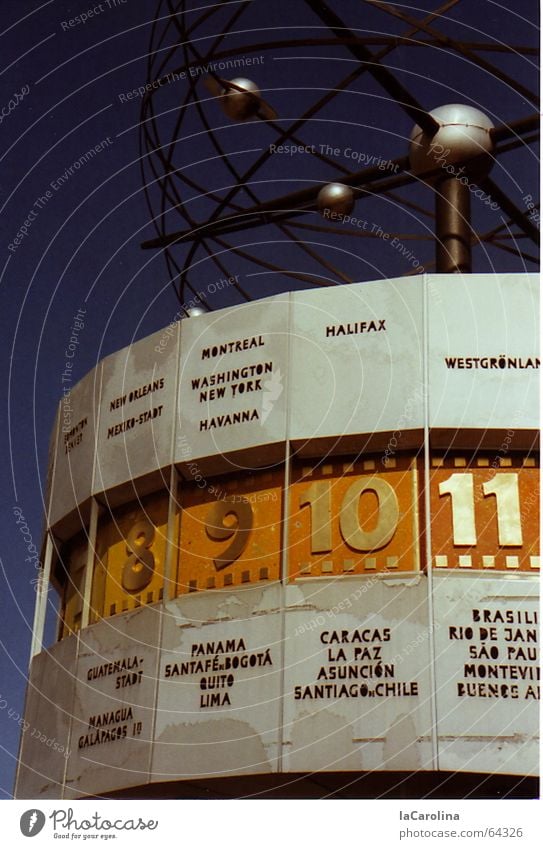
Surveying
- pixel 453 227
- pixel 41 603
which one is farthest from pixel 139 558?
pixel 453 227

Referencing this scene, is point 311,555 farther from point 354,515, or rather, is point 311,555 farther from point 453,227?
point 453,227

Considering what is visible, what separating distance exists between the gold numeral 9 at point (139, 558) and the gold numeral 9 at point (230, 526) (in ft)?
2.88

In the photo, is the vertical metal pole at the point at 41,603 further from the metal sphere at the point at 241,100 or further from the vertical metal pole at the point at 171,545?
the metal sphere at the point at 241,100

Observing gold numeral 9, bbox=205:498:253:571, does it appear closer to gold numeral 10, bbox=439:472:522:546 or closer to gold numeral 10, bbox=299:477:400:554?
gold numeral 10, bbox=299:477:400:554

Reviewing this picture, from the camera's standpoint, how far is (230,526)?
17.6 metres

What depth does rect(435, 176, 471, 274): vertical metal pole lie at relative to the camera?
66.3 feet

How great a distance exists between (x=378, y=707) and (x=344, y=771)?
77 centimetres

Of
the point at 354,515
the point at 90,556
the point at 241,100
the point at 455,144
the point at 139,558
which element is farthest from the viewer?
the point at 241,100

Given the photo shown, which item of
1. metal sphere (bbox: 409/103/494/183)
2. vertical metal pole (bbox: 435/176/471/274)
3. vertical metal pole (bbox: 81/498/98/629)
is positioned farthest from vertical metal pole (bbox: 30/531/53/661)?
metal sphere (bbox: 409/103/494/183)
